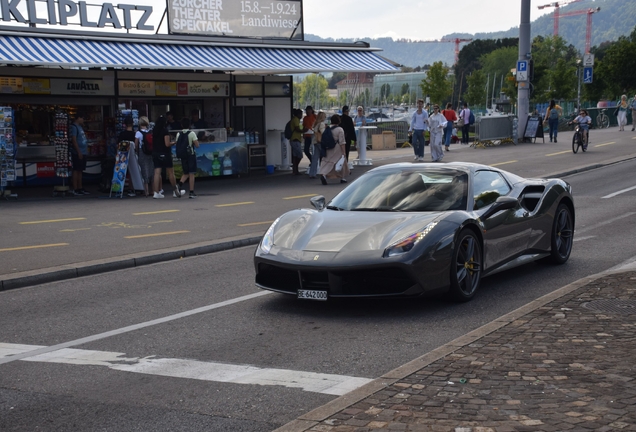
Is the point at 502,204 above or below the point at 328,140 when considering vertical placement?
below

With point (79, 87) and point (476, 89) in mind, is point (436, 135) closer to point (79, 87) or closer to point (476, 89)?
point (79, 87)

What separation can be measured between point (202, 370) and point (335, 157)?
639 inches

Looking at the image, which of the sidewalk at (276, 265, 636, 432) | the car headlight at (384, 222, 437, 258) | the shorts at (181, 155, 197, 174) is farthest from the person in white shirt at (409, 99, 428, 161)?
the sidewalk at (276, 265, 636, 432)

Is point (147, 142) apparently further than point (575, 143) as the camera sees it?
No

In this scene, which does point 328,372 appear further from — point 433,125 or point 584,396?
point 433,125

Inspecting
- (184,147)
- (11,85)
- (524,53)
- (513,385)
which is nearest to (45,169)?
(11,85)

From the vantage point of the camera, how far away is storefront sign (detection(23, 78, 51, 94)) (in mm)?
21969

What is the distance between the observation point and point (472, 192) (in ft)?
30.2

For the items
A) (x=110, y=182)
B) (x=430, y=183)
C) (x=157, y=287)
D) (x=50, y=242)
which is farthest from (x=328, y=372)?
(x=110, y=182)

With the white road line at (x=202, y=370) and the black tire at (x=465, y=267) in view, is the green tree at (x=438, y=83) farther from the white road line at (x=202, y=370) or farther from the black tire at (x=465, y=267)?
the white road line at (x=202, y=370)

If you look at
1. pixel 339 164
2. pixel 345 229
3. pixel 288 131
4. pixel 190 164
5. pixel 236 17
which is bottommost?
pixel 339 164

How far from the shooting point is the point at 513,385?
5480mm

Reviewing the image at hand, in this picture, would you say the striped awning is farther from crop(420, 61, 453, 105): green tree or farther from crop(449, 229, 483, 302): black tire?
crop(420, 61, 453, 105): green tree

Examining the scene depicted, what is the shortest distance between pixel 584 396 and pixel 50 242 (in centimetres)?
979
